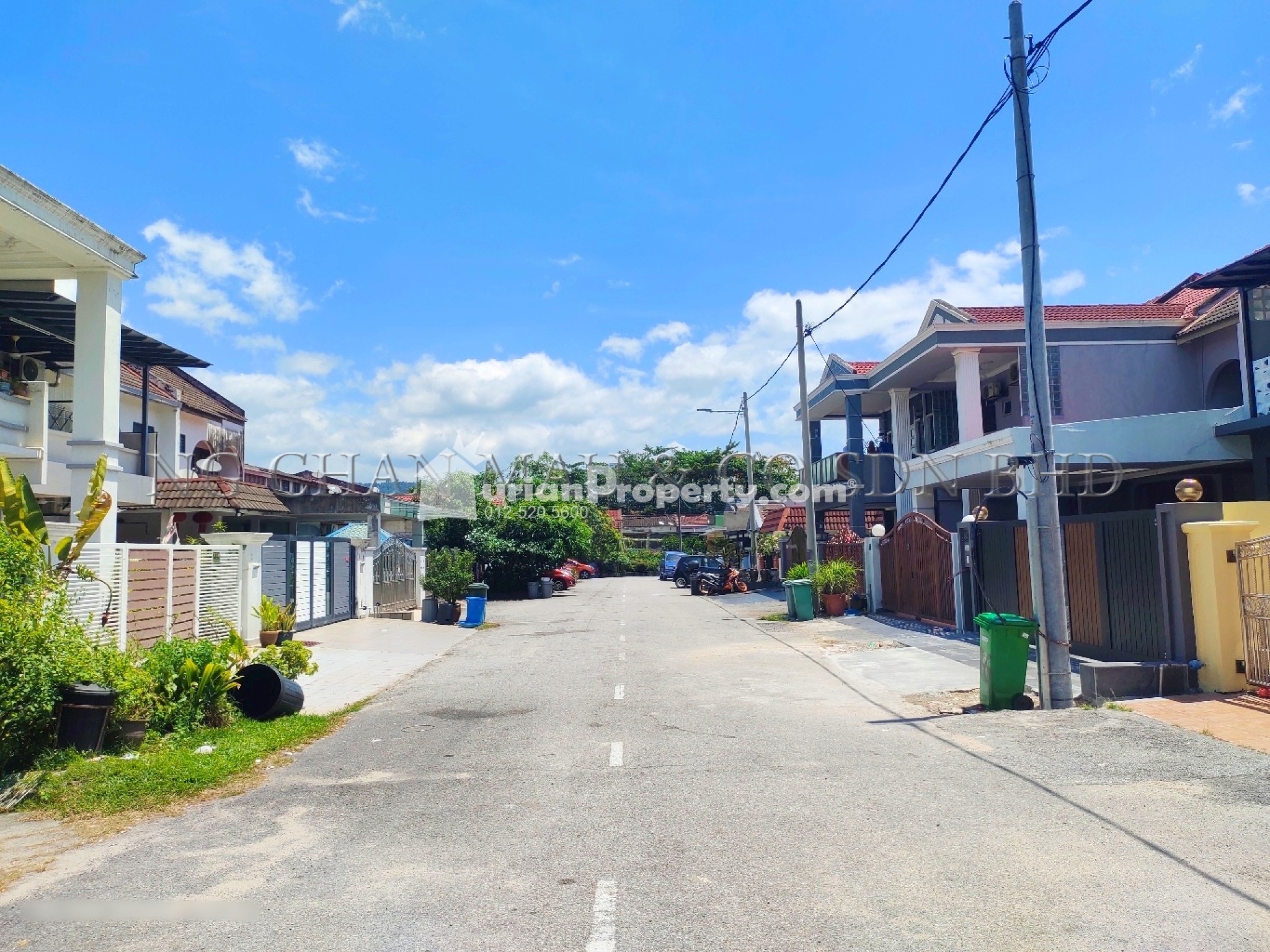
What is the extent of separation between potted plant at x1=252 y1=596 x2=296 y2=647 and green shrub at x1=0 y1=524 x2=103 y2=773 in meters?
8.65

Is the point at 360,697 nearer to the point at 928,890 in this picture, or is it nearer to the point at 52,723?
the point at 52,723

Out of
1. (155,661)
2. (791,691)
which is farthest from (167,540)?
(791,691)

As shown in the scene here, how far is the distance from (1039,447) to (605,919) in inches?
334

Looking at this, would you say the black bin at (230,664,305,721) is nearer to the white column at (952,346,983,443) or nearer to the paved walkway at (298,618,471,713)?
the paved walkway at (298,618,471,713)

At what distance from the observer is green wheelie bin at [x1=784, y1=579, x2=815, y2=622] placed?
81.6 ft

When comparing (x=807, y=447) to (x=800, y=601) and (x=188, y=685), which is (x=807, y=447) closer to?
(x=800, y=601)

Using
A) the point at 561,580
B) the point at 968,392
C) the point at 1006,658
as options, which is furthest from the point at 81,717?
the point at 561,580

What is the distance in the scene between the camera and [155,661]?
32.1 ft

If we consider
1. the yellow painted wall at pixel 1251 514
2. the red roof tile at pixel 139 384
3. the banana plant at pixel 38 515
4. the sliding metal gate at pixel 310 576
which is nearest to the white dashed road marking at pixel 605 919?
the banana plant at pixel 38 515

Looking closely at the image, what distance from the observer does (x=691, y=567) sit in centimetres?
4738

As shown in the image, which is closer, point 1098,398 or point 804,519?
point 1098,398

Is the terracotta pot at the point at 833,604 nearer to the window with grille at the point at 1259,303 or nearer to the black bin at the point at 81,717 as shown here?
the window with grille at the point at 1259,303

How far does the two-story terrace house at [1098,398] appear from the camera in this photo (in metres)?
19.1

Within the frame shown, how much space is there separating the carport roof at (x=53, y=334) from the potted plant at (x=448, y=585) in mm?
9500
